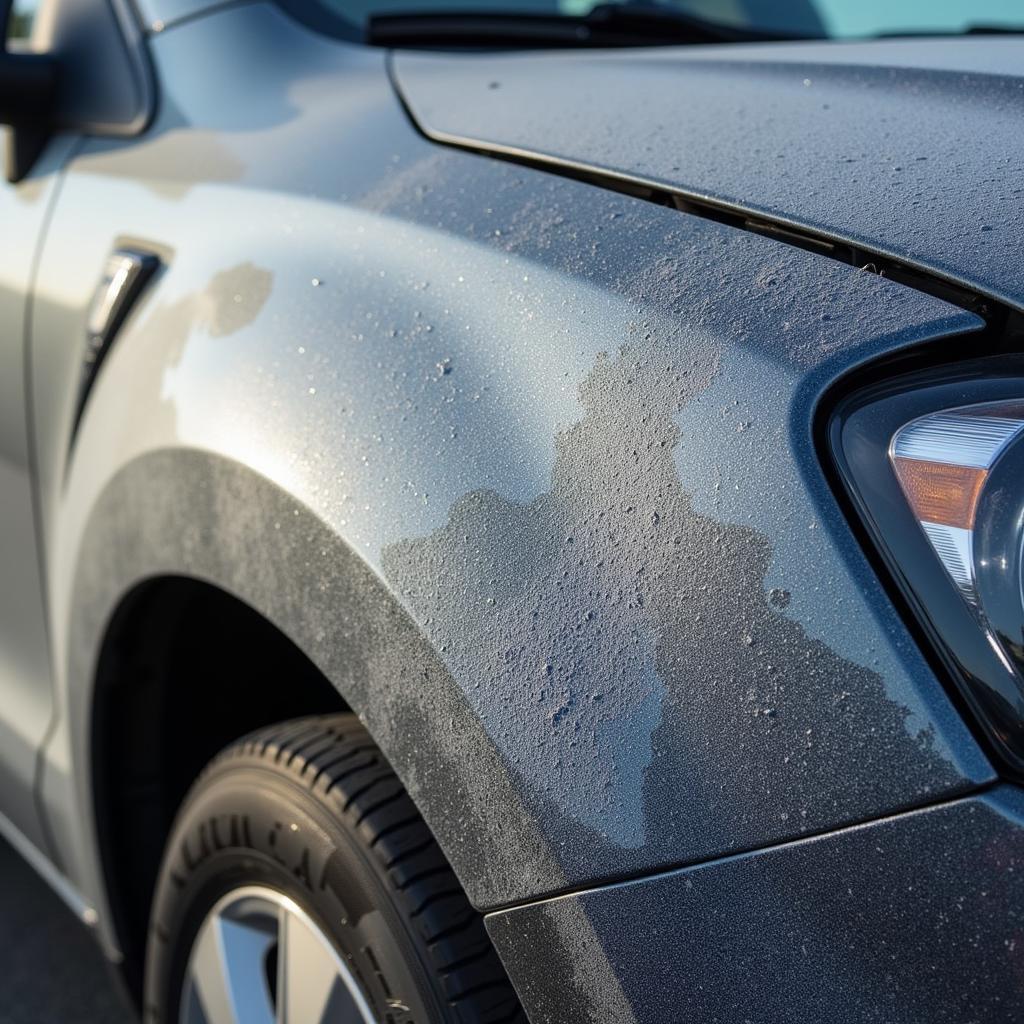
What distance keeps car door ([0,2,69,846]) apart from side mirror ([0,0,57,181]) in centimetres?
2

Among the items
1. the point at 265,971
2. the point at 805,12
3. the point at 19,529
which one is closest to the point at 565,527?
the point at 265,971

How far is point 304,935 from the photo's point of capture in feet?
3.46

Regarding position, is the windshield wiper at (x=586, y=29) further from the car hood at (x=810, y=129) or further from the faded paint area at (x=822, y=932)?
the faded paint area at (x=822, y=932)

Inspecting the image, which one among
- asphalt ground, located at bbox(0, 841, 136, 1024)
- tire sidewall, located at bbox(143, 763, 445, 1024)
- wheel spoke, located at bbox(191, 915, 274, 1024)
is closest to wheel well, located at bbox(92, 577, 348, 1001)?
tire sidewall, located at bbox(143, 763, 445, 1024)

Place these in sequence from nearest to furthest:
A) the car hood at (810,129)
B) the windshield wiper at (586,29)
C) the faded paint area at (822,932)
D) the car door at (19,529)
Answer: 1. the faded paint area at (822,932)
2. the car hood at (810,129)
3. the car door at (19,529)
4. the windshield wiper at (586,29)

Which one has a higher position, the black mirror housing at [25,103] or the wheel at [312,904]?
the black mirror housing at [25,103]

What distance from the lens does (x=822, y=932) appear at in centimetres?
71

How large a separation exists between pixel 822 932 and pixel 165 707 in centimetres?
93

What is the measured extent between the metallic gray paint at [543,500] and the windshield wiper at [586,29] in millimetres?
555

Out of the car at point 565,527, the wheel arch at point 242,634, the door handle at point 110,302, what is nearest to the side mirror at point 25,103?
the car at point 565,527

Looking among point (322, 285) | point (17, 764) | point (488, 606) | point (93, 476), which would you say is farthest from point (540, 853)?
point (17, 764)

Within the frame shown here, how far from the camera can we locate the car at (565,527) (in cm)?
71

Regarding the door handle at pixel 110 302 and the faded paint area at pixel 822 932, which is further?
the door handle at pixel 110 302

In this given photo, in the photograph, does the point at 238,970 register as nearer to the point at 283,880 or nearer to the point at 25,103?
the point at 283,880
